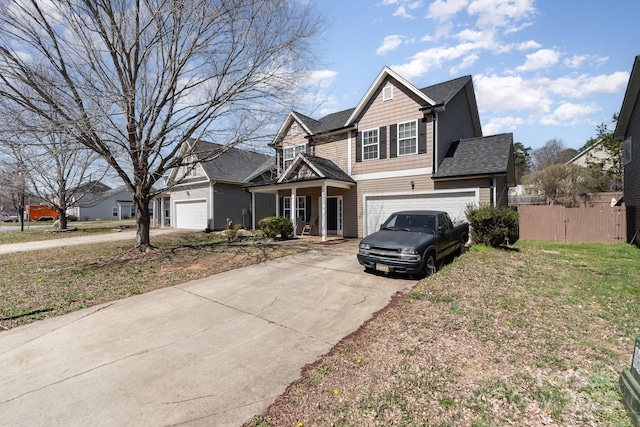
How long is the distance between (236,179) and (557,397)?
68.8ft

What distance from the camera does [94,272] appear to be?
827cm

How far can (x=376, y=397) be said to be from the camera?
2836mm

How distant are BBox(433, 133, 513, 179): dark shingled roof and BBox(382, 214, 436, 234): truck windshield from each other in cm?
487

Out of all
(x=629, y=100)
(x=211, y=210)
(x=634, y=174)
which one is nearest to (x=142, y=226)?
(x=211, y=210)

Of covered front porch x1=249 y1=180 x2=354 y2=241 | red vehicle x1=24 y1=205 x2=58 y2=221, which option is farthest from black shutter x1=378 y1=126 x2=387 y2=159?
red vehicle x1=24 y1=205 x2=58 y2=221

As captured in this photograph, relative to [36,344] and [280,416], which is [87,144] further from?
[280,416]

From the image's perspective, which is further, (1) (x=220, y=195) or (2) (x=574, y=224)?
(1) (x=220, y=195)

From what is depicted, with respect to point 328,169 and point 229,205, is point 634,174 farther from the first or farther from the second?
point 229,205

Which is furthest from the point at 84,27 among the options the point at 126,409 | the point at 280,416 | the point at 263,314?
the point at 280,416

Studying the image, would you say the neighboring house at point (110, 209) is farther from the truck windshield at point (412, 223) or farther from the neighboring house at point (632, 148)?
the neighboring house at point (632, 148)

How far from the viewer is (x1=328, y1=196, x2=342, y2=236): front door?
52.0 ft

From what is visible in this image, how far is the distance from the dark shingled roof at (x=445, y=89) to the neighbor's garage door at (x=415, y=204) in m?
4.19

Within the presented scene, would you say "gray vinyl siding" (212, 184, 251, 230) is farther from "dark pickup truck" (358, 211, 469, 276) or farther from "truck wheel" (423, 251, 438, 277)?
"truck wheel" (423, 251, 438, 277)

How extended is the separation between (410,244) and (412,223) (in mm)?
1433
